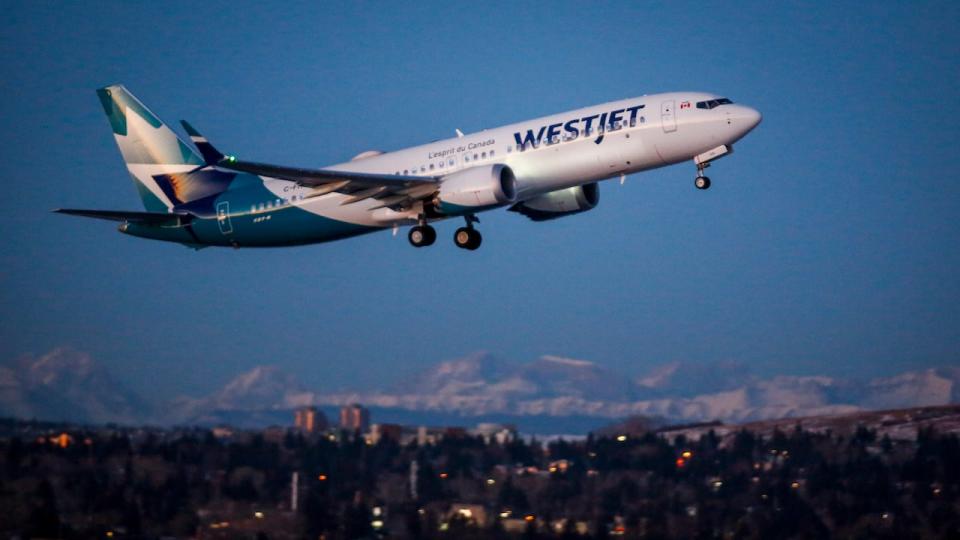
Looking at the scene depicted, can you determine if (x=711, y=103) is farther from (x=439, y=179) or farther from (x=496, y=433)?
(x=496, y=433)

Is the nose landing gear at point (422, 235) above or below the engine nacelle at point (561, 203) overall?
below

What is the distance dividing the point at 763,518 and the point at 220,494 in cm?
2702

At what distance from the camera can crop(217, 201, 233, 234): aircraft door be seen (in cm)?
5394

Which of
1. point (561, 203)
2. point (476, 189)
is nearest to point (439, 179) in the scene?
point (476, 189)

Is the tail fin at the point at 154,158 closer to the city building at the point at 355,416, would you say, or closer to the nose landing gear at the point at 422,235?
the nose landing gear at the point at 422,235

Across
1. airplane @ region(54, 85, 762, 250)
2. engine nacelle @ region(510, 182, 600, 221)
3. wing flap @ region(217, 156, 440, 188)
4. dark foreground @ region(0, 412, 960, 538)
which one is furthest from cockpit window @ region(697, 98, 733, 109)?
dark foreground @ region(0, 412, 960, 538)

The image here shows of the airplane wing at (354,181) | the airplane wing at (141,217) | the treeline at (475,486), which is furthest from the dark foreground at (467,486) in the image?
the airplane wing at (354,181)

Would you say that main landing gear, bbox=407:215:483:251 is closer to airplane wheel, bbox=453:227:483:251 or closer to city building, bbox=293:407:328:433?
airplane wheel, bbox=453:227:483:251

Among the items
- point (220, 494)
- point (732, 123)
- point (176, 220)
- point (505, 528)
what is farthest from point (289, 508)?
point (732, 123)

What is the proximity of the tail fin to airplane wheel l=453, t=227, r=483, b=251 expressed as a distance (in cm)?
986

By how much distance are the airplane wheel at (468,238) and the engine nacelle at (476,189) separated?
10.6 ft

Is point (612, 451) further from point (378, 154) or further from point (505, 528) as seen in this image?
point (378, 154)

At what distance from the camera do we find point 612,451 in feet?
268

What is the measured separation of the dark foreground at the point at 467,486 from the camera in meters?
63.9
